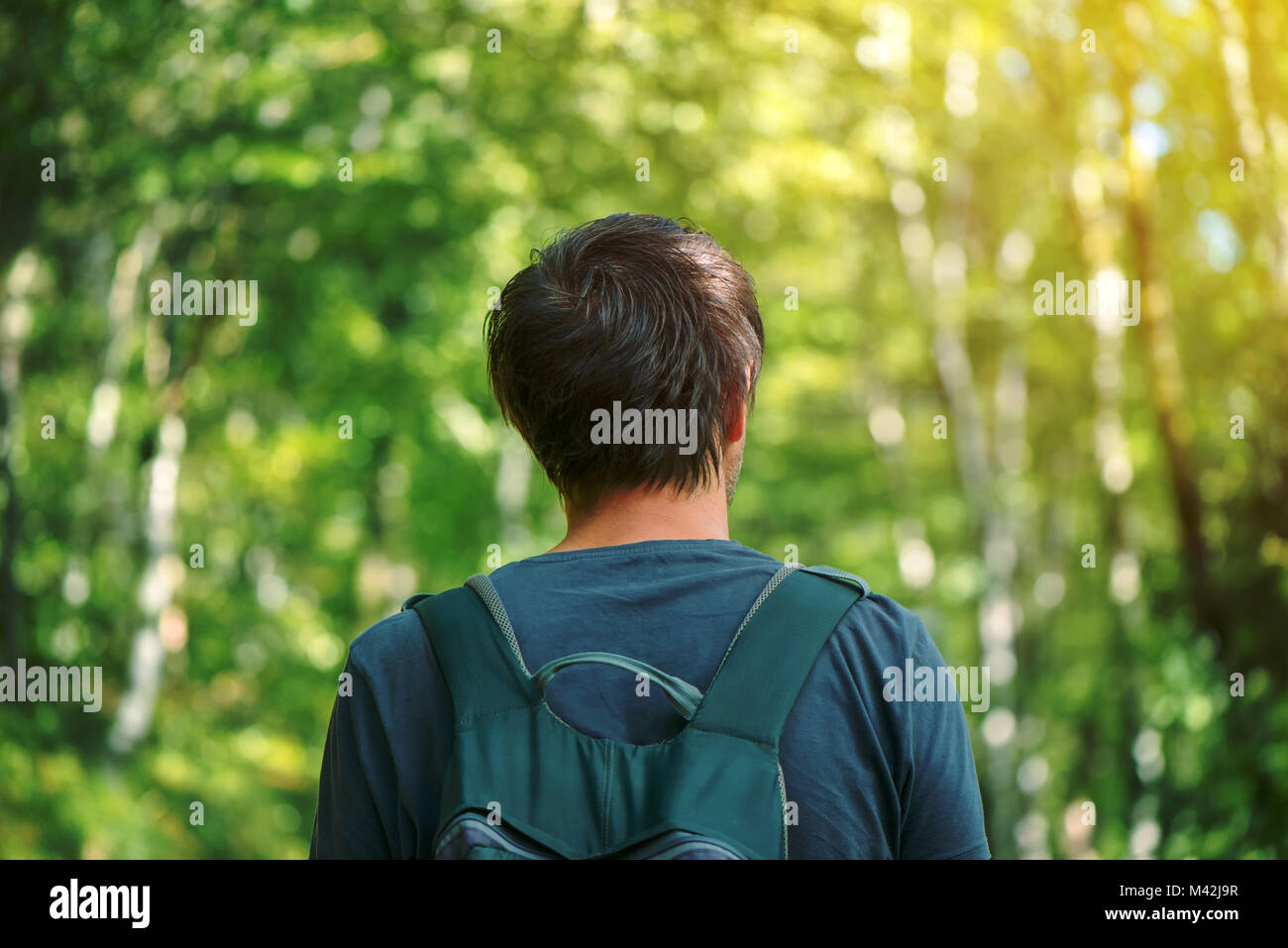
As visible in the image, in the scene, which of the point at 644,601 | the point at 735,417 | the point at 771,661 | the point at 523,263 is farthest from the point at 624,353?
the point at 523,263

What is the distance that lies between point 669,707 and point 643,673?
0.05 m

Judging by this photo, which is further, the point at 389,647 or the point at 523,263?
the point at 523,263

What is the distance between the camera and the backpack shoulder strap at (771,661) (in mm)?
1092

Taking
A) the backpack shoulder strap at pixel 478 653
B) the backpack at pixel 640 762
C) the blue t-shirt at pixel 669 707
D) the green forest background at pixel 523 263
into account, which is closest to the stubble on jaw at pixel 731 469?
the blue t-shirt at pixel 669 707

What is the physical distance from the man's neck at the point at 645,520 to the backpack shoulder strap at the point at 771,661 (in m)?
0.17

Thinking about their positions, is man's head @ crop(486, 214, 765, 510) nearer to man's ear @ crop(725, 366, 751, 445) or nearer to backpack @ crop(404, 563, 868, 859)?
man's ear @ crop(725, 366, 751, 445)

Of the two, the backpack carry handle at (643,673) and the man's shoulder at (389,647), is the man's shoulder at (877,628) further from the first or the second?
the man's shoulder at (389,647)

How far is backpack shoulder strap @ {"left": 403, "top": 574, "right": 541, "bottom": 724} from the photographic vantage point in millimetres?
1125

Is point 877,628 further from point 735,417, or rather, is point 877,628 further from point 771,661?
point 735,417

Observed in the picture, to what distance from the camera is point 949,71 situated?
9789 millimetres

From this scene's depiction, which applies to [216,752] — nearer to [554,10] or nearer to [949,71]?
[554,10]

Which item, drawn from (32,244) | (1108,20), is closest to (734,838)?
(32,244)

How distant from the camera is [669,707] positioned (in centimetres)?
113
